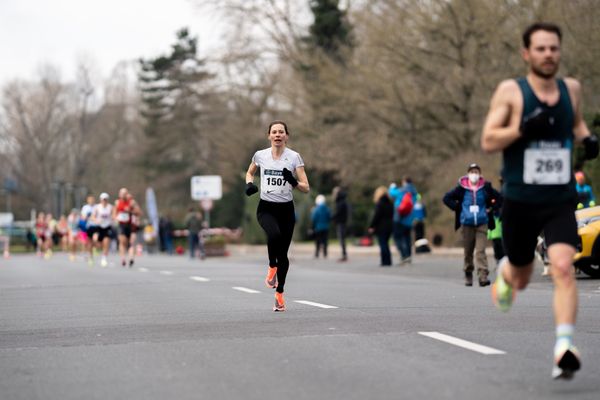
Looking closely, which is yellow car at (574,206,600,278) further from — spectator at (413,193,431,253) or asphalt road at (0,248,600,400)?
spectator at (413,193,431,253)

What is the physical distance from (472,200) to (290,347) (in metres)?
9.24

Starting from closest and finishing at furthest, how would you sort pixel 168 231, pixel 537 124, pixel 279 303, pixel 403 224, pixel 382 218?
pixel 537 124
pixel 279 303
pixel 403 224
pixel 382 218
pixel 168 231

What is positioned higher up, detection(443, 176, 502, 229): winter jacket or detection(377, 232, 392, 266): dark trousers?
detection(443, 176, 502, 229): winter jacket

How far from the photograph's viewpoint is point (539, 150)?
284 inches

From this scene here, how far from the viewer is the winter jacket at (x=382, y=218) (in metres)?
28.1

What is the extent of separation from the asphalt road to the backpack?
11233 mm

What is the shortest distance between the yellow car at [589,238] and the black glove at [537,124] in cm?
1196

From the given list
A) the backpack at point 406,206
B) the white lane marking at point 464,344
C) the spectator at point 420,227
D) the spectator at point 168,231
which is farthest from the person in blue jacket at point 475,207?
the spectator at point 168,231

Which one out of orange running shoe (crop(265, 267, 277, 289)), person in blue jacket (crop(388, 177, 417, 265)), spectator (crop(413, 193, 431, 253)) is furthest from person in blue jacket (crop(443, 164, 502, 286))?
spectator (crop(413, 193, 431, 253))

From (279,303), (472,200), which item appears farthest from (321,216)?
(279,303)

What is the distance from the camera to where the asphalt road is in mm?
7020

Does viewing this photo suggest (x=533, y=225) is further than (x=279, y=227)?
No

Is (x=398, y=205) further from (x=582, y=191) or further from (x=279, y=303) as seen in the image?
(x=279, y=303)

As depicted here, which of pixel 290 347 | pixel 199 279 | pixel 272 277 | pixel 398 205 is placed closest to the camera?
pixel 290 347
